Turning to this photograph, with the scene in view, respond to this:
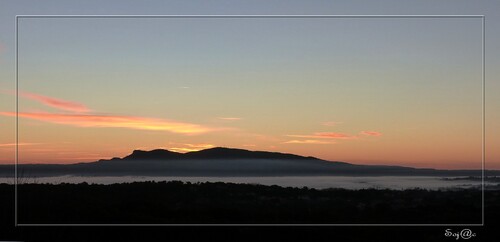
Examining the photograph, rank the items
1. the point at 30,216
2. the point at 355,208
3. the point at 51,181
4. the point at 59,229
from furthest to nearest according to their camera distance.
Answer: the point at 51,181 → the point at 355,208 → the point at 30,216 → the point at 59,229

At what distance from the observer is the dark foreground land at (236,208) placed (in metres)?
16.0

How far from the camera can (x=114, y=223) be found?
16547mm

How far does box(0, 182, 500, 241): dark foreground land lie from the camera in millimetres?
15984

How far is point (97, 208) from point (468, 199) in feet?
36.4

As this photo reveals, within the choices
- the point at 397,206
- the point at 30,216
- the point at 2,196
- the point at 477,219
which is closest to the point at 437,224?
the point at 477,219

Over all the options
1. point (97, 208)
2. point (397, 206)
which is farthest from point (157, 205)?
point (397, 206)

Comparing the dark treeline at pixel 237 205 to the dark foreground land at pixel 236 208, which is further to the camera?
the dark treeline at pixel 237 205

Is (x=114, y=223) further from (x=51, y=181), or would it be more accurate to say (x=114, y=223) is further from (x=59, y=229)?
(x=51, y=181)

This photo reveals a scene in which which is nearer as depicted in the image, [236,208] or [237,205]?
[236,208]

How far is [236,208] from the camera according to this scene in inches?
735

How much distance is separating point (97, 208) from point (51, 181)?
28.2ft

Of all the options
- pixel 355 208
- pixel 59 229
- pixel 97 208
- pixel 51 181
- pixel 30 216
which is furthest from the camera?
pixel 51 181

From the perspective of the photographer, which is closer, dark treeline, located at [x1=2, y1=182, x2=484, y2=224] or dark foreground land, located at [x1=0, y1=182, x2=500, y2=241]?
dark foreground land, located at [x1=0, y1=182, x2=500, y2=241]

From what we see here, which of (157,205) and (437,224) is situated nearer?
(437,224)
